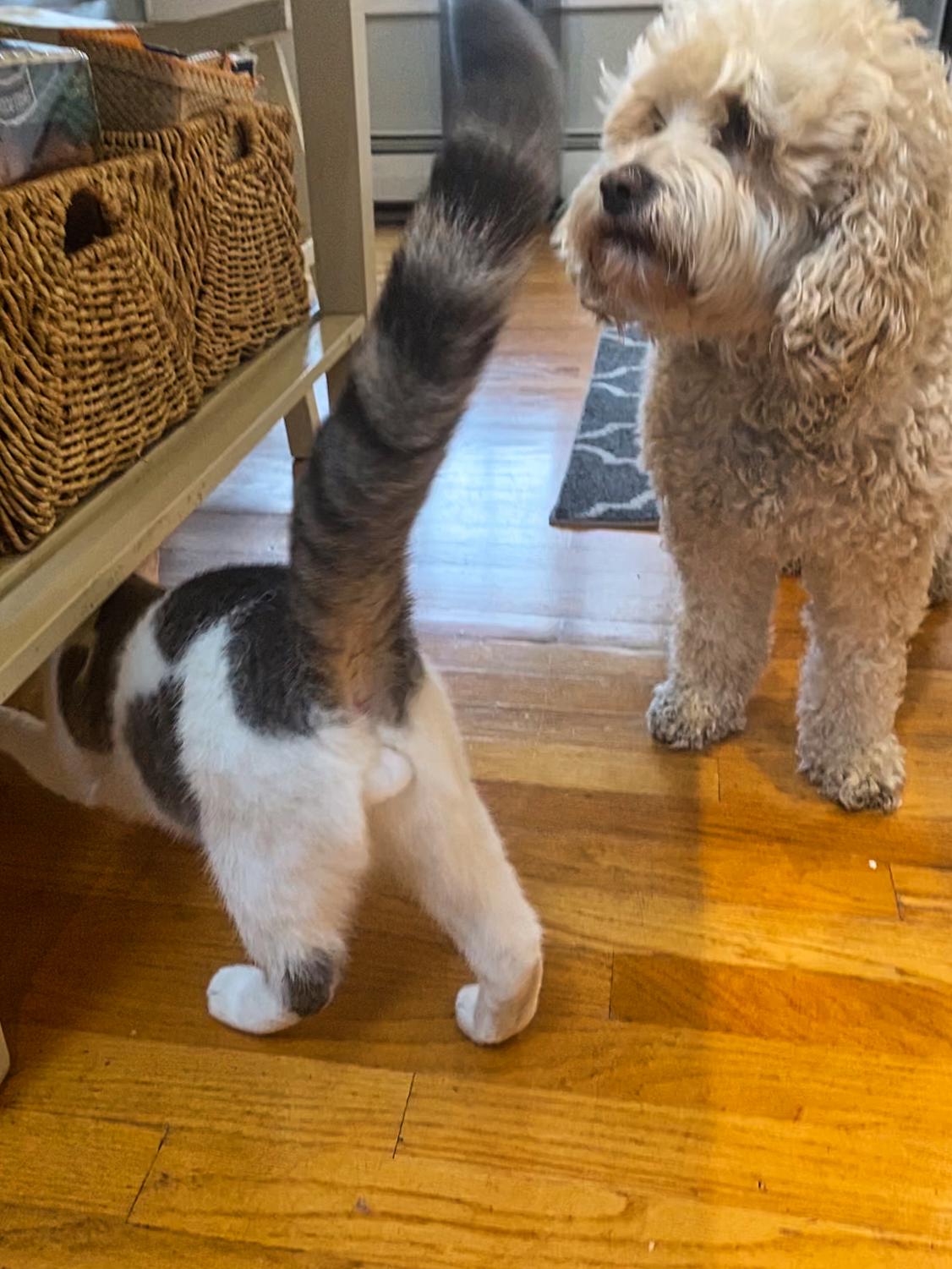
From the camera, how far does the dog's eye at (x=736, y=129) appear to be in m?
0.93

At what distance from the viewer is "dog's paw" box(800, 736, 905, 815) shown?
123 cm

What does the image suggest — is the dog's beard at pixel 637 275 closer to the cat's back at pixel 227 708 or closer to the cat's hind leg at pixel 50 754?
the cat's back at pixel 227 708

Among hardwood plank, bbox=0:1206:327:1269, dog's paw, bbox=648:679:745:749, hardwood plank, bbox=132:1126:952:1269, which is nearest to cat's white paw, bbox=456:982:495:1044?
hardwood plank, bbox=132:1126:952:1269

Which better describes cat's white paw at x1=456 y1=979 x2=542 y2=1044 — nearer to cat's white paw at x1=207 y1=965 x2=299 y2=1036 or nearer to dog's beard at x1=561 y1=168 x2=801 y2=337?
cat's white paw at x1=207 y1=965 x2=299 y2=1036

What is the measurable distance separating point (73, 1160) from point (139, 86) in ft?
3.53

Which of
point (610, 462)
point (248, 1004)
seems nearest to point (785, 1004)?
point (248, 1004)

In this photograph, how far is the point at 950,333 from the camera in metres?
1.03

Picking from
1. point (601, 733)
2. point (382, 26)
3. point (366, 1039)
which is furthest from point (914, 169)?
point (382, 26)

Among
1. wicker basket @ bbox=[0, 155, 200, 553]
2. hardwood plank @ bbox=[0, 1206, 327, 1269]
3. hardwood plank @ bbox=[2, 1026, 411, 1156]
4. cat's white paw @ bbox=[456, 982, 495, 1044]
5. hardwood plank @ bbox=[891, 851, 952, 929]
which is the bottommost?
hardwood plank @ bbox=[0, 1206, 327, 1269]

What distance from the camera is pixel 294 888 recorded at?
804 mm

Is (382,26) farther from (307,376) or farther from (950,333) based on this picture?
(950,333)

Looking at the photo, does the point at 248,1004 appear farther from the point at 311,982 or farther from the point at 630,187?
the point at 630,187

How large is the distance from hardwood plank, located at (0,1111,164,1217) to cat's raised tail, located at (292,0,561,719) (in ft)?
1.70

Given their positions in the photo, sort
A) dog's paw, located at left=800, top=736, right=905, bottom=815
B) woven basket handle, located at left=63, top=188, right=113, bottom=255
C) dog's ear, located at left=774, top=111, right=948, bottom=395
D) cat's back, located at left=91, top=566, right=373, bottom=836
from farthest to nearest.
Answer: dog's paw, located at left=800, top=736, right=905, bottom=815
woven basket handle, located at left=63, top=188, right=113, bottom=255
dog's ear, located at left=774, top=111, right=948, bottom=395
cat's back, located at left=91, top=566, right=373, bottom=836
